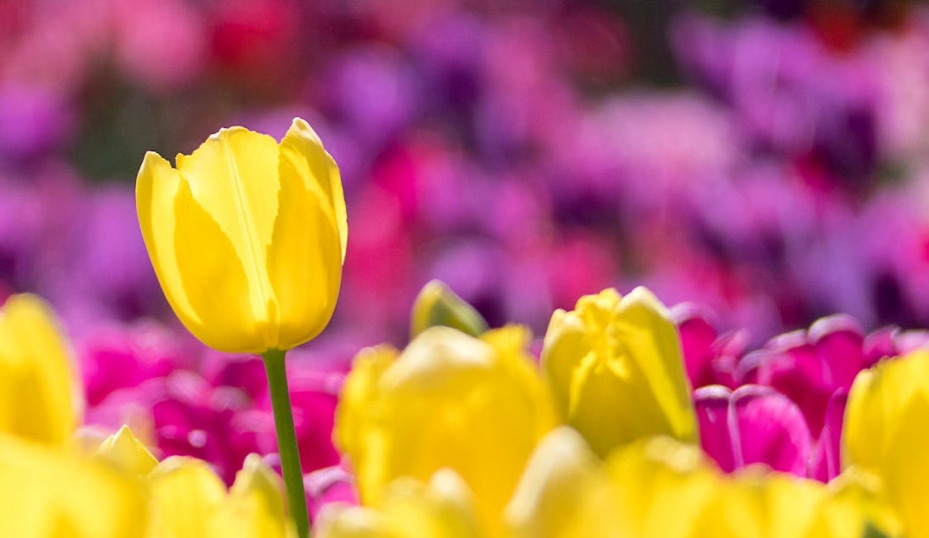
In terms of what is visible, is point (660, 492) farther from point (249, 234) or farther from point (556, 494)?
point (249, 234)

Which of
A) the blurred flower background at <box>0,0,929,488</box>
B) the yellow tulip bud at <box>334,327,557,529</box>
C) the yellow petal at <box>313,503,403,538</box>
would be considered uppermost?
the blurred flower background at <box>0,0,929,488</box>

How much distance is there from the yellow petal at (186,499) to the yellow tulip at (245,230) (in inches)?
2.1

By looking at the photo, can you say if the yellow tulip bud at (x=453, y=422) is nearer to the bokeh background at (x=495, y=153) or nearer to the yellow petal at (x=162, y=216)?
the yellow petal at (x=162, y=216)

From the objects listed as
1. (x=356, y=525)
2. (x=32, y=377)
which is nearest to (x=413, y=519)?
(x=356, y=525)

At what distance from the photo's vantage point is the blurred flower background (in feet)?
1.71

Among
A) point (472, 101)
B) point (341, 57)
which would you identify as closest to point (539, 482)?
point (472, 101)

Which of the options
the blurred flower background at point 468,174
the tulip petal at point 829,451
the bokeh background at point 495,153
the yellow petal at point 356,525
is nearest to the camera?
the yellow petal at point 356,525

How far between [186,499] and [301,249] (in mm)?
70

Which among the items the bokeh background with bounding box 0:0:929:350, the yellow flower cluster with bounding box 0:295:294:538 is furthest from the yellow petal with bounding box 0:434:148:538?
the bokeh background with bounding box 0:0:929:350

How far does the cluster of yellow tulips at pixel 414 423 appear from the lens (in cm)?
19

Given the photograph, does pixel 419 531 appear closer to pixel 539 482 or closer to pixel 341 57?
pixel 539 482

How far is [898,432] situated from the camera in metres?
0.24

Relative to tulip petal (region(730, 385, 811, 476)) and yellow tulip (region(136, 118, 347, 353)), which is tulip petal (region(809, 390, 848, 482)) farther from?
yellow tulip (region(136, 118, 347, 353))

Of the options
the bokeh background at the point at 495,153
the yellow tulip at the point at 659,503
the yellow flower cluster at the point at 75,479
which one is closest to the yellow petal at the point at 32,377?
the yellow flower cluster at the point at 75,479
